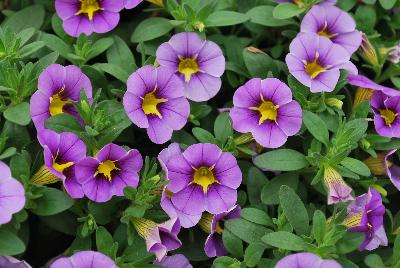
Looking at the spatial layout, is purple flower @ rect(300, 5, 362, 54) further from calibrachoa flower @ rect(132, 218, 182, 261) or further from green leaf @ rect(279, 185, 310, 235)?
calibrachoa flower @ rect(132, 218, 182, 261)

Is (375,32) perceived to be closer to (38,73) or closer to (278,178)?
(278,178)

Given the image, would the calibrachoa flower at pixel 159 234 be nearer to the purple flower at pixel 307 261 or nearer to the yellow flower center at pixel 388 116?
the purple flower at pixel 307 261

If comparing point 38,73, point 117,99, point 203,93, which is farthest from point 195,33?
point 38,73

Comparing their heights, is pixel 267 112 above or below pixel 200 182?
above

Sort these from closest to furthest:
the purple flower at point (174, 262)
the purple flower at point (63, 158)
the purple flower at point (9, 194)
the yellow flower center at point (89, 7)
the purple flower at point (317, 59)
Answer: the purple flower at point (9, 194) < the purple flower at point (63, 158) < the purple flower at point (174, 262) < the purple flower at point (317, 59) < the yellow flower center at point (89, 7)

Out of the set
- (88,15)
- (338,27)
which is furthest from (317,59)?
(88,15)

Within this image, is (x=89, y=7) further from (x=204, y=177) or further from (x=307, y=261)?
(x=307, y=261)

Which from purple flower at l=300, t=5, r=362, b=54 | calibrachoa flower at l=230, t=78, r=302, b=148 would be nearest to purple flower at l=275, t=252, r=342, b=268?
calibrachoa flower at l=230, t=78, r=302, b=148

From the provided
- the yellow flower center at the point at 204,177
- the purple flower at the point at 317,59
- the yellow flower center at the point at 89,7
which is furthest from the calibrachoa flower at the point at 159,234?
the yellow flower center at the point at 89,7
